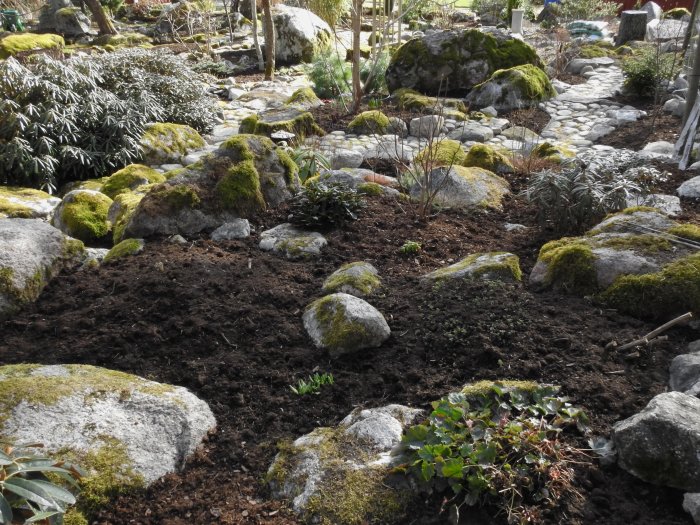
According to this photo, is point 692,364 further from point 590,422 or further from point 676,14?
point 676,14

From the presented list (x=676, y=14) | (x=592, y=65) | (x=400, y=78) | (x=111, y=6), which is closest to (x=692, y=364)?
(x=400, y=78)

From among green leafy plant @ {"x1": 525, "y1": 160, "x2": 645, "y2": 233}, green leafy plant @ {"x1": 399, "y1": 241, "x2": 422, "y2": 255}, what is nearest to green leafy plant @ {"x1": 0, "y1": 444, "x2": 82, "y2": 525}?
green leafy plant @ {"x1": 399, "y1": 241, "x2": 422, "y2": 255}

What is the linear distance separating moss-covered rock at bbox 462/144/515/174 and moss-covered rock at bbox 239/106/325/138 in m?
2.87

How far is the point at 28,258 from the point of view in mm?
4332

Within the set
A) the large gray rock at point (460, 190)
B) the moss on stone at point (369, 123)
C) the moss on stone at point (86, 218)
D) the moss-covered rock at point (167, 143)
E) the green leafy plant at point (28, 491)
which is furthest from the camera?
the moss on stone at point (369, 123)

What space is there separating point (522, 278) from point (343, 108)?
6848mm

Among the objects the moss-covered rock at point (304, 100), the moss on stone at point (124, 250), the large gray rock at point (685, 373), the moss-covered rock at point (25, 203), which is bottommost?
the moss-covered rock at point (25, 203)

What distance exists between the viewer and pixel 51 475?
7.95 ft

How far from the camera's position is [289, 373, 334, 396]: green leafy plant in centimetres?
320

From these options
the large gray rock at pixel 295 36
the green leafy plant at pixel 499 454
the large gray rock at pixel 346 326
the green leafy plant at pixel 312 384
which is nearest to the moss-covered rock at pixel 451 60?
the large gray rock at pixel 295 36

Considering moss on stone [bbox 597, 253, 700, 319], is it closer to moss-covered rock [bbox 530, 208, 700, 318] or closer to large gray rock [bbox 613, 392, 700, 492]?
moss-covered rock [bbox 530, 208, 700, 318]

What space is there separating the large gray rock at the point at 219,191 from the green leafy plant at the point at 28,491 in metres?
3.04

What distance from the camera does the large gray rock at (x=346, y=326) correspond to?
351 cm

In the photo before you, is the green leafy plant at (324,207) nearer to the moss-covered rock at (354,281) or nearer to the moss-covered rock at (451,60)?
the moss-covered rock at (354,281)
